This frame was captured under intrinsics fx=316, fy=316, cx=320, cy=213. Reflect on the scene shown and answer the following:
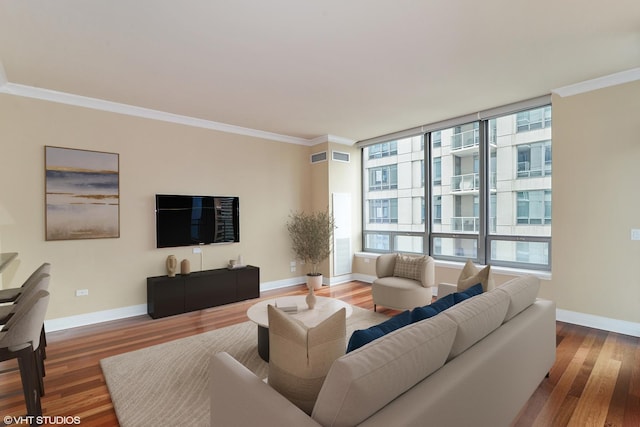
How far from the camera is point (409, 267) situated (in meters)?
4.36

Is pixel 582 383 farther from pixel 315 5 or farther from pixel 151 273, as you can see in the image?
pixel 151 273

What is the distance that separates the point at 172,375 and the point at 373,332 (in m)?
2.15

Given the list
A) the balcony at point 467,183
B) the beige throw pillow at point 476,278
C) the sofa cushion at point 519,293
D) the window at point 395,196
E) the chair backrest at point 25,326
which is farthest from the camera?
the window at point 395,196

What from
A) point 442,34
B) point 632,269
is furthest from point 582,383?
point 442,34

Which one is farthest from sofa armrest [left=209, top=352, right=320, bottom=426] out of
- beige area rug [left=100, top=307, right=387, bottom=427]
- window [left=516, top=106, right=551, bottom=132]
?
window [left=516, top=106, right=551, bottom=132]

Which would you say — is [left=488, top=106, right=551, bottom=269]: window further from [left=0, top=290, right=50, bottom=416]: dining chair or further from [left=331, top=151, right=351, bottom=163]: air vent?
[left=0, top=290, right=50, bottom=416]: dining chair

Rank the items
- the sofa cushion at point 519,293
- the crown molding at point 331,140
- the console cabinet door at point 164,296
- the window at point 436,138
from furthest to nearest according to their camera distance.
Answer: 1. the crown molding at point 331,140
2. the window at point 436,138
3. the console cabinet door at point 164,296
4. the sofa cushion at point 519,293

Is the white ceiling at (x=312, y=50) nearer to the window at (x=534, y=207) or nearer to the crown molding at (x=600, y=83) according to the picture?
the crown molding at (x=600, y=83)

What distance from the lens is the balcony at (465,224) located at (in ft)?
16.3

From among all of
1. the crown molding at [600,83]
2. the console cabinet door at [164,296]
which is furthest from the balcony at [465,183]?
the console cabinet door at [164,296]

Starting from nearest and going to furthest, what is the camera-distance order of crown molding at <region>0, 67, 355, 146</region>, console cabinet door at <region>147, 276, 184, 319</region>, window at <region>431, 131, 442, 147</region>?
crown molding at <region>0, 67, 355, 146</region>
console cabinet door at <region>147, 276, 184, 319</region>
window at <region>431, 131, 442, 147</region>

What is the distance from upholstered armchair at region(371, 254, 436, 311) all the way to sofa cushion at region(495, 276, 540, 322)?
1677 mm

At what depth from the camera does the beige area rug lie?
7.18ft

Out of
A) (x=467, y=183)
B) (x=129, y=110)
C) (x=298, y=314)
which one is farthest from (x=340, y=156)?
(x=298, y=314)
